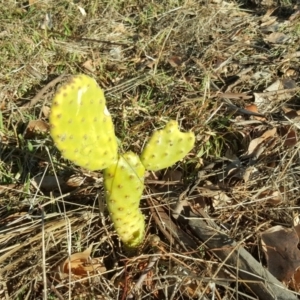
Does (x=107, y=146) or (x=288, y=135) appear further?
(x=288, y=135)

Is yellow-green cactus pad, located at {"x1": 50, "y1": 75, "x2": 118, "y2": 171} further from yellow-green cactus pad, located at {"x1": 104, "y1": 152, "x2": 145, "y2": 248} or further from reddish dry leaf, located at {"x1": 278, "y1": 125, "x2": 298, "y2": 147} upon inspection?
reddish dry leaf, located at {"x1": 278, "y1": 125, "x2": 298, "y2": 147}

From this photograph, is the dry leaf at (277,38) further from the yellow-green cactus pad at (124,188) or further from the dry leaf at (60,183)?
the yellow-green cactus pad at (124,188)

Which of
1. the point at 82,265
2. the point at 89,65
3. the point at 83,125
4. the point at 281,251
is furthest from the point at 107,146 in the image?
the point at 89,65

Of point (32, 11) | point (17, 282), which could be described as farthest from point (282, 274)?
point (32, 11)

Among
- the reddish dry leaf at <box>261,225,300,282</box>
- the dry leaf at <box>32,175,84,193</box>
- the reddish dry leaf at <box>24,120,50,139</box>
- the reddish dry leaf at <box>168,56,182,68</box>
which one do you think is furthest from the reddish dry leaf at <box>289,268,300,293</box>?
the reddish dry leaf at <box>168,56,182,68</box>

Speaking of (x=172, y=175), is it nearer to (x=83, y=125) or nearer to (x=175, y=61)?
(x=83, y=125)

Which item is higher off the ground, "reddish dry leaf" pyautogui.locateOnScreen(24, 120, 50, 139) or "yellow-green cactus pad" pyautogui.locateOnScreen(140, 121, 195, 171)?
"yellow-green cactus pad" pyautogui.locateOnScreen(140, 121, 195, 171)
